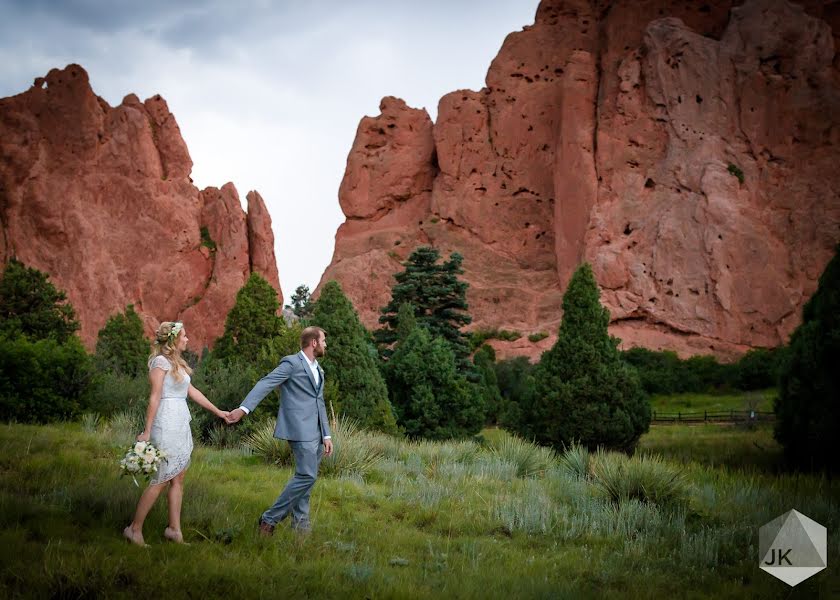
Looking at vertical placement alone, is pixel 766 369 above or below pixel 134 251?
below

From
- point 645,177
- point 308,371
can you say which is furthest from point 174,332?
point 645,177

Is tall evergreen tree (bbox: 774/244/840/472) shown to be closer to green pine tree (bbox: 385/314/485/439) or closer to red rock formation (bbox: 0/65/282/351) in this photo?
green pine tree (bbox: 385/314/485/439)

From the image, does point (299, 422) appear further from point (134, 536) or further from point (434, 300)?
point (434, 300)

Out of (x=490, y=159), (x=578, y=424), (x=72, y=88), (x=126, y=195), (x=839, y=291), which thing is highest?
(x=72, y=88)

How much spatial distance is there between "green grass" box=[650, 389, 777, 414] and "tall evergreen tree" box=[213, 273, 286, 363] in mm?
21554

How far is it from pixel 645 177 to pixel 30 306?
42434mm

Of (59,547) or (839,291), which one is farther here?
(839,291)

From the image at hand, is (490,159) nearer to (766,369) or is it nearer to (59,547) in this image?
(766,369)

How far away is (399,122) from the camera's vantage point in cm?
6269

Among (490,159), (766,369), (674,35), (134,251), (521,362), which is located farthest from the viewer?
(490,159)

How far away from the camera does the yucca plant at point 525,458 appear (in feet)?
33.9

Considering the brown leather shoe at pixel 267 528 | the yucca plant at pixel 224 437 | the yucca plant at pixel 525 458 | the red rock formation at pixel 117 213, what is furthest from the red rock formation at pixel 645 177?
the brown leather shoe at pixel 267 528

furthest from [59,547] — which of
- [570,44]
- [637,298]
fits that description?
[570,44]

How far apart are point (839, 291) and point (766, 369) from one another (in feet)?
100
